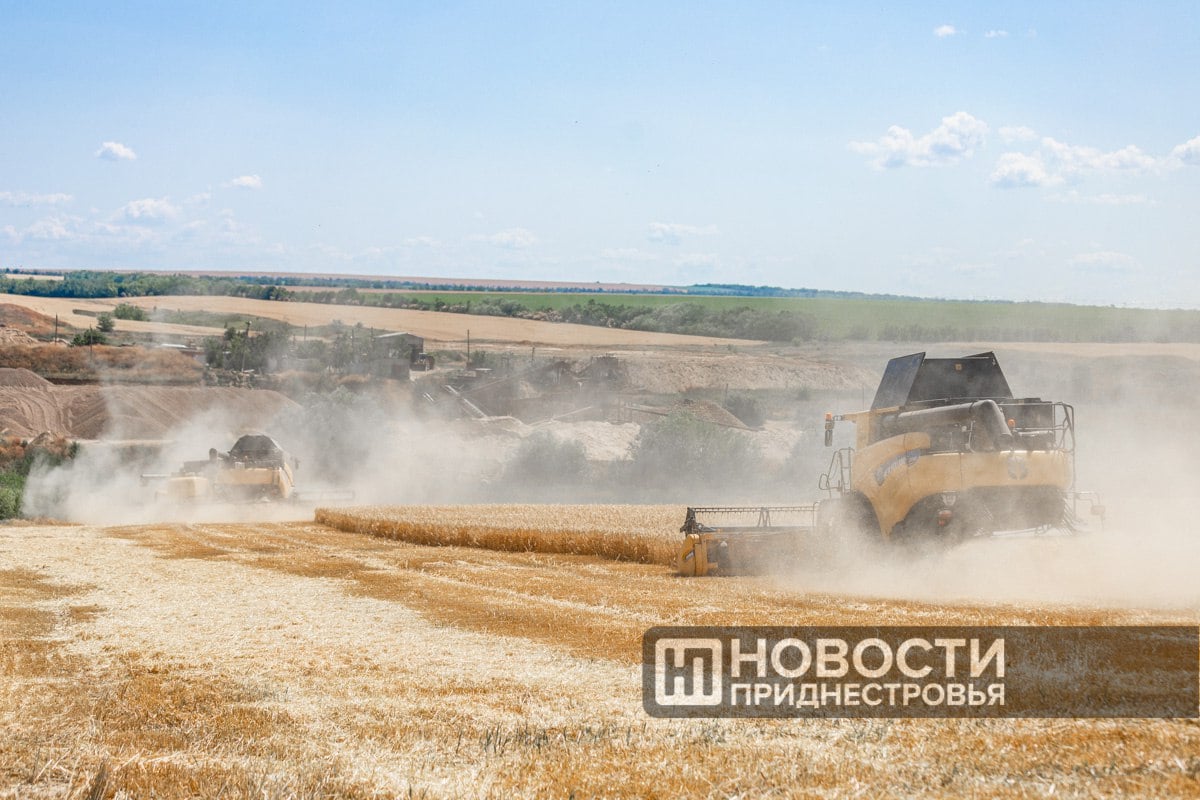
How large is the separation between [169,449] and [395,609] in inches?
1598

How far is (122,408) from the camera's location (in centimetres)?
5772

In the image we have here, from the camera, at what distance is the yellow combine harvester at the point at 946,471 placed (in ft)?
48.3

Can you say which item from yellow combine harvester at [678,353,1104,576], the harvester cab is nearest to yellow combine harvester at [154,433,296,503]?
yellow combine harvester at [678,353,1104,576]

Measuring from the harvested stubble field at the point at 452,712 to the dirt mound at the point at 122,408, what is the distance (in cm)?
4252

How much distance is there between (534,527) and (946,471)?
38.6 ft

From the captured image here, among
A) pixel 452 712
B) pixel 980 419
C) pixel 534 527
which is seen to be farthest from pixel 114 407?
pixel 452 712

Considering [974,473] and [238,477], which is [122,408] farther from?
[974,473]

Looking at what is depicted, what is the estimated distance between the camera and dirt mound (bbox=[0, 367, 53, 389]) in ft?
195

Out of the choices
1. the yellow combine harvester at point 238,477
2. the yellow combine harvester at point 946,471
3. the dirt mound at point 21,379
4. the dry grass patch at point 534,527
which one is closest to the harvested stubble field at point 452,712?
the yellow combine harvester at point 946,471

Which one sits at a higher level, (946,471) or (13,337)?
(13,337)

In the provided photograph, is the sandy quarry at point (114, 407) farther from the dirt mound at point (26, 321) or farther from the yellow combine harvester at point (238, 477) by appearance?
the yellow combine harvester at point (238, 477)

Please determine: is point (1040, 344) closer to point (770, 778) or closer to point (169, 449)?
point (169, 449)

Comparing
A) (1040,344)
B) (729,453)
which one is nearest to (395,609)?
(729,453)

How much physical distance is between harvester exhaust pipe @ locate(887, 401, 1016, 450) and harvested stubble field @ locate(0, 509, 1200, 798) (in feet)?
9.08
